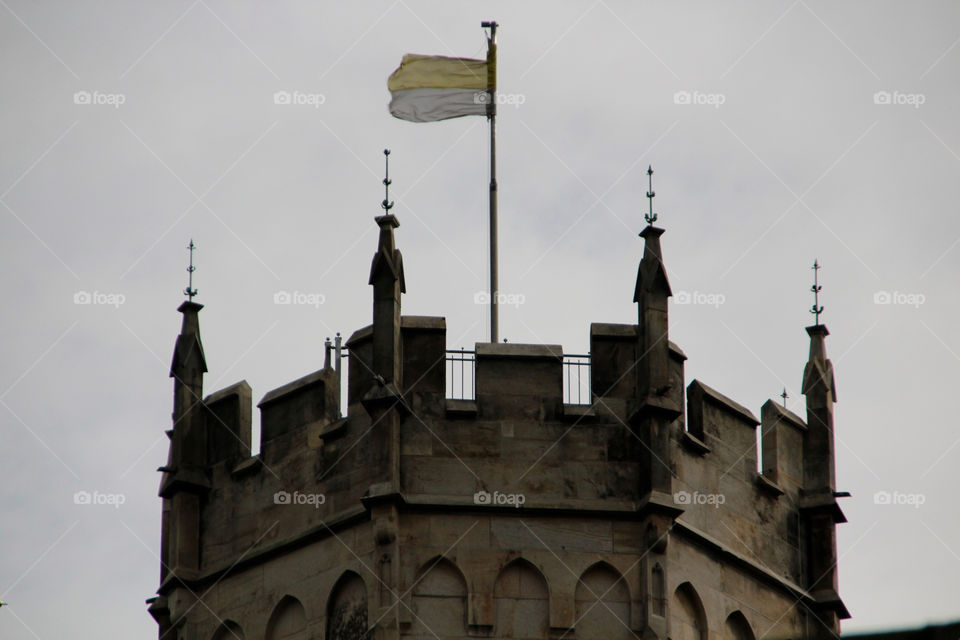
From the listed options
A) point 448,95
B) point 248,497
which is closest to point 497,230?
point 448,95

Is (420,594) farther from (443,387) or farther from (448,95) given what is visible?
(448,95)

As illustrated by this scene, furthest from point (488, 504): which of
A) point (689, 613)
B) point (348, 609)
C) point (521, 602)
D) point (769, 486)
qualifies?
point (769, 486)

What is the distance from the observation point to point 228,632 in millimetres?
40719

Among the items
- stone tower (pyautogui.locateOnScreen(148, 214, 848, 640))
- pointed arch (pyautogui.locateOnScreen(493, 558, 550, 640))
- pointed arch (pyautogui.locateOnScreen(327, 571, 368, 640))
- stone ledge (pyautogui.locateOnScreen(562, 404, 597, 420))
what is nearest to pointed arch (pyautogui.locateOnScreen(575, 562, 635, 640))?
stone tower (pyautogui.locateOnScreen(148, 214, 848, 640))

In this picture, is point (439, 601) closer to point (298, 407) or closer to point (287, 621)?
point (287, 621)

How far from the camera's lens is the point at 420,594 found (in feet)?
128

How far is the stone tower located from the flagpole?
243 cm

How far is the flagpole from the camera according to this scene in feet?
142

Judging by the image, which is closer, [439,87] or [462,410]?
[462,410]

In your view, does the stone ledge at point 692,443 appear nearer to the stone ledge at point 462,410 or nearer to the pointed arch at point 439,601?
the stone ledge at point 462,410

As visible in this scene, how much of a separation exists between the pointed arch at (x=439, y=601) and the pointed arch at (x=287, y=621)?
1.95 metres

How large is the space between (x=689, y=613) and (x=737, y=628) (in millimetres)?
1221

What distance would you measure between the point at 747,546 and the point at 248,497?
7.32 m

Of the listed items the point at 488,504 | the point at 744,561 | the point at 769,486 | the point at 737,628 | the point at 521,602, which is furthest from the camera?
the point at 769,486
